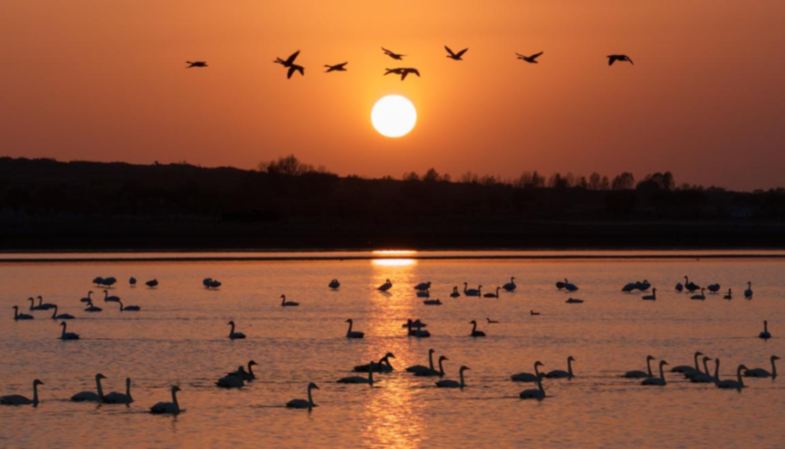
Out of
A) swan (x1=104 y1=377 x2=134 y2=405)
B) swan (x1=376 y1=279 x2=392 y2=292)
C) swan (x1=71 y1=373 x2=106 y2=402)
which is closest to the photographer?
swan (x1=104 y1=377 x2=134 y2=405)

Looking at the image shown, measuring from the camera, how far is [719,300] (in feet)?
151

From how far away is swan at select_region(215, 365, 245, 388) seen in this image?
24.2 meters

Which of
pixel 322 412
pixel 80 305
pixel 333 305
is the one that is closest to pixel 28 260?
pixel 80 305

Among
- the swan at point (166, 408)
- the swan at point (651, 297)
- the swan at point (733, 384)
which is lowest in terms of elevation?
the swan at point (166, 408)

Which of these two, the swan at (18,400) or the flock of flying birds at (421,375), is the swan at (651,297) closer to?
the flock of flying birds at (421,375)

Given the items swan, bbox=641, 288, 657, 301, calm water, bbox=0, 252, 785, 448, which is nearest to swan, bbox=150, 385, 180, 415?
calm water, bbox=0, 252, 785, 448

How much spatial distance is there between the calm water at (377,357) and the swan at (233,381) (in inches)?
17.1

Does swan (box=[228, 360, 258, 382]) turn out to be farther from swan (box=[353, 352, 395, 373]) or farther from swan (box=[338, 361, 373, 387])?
swan (box=[353, 352, 395, 373])

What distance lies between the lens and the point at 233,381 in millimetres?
24219

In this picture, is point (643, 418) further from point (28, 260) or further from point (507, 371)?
point (28, 260)

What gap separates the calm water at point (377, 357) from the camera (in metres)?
20.0

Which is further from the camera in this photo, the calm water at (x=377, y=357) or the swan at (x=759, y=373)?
the swan at (x=759, y=373)

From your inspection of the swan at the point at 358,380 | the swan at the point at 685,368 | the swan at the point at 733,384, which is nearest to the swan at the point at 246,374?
the swan at the point at 358,380

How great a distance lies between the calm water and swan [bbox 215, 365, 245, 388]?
433 millimetres
